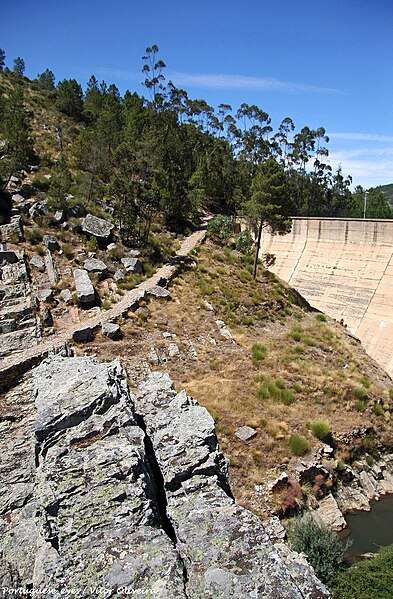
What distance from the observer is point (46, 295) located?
72.3ft

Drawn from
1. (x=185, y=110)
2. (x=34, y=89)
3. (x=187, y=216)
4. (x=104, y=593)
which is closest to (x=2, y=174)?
(x=187, y=216)

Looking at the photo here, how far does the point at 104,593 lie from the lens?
5.90 meters

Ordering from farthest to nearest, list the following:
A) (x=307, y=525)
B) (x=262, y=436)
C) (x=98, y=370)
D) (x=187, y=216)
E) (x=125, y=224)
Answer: (x=187, y=216) < (x=125, y=224) < (x=262, y=436) < (x=307, y=525) < (x=98, y=370)

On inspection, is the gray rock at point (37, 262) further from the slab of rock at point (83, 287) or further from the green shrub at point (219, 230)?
the green shrub at point (219, 230)

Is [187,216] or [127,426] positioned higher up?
[187,216]

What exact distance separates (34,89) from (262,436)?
7462 centimetres

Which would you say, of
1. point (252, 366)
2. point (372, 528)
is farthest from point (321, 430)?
point (252, 366)

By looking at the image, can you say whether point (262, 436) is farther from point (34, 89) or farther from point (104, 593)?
point (34, 89)

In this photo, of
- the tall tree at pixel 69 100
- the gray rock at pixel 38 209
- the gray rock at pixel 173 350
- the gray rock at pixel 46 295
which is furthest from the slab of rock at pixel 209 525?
the tall tree at pixel 69 100

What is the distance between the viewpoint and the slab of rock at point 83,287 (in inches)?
890

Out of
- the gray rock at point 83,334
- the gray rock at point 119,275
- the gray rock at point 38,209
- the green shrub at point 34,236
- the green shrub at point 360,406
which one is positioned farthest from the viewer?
the gray rock at point 38,209

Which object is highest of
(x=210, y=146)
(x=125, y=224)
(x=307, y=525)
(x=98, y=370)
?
(x=210, y=146)

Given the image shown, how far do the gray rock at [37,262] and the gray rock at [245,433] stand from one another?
16283 millimetres

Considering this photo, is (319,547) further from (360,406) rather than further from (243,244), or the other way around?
(243,244)
